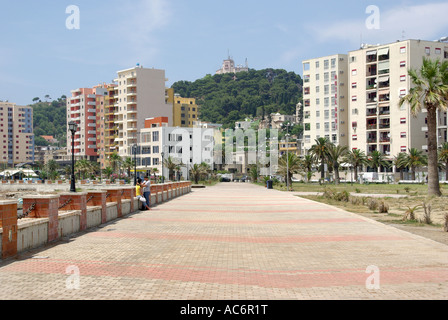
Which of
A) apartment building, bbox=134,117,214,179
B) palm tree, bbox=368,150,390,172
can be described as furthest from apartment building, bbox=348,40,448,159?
apartment building, bbox=134,117,214,179

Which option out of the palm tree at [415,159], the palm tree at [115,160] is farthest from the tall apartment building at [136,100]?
the palm tree at [415,159]

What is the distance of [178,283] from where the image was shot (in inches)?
282

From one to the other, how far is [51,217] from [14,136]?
166070 mm

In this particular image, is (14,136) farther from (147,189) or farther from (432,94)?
(432,94)

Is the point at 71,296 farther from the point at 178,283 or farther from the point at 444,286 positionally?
the point at 444,286

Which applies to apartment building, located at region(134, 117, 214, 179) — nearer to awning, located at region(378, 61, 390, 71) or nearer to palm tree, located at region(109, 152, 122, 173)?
palm tree, located at region(109, 152, 122, 173)

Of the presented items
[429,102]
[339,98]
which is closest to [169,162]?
[339,98]

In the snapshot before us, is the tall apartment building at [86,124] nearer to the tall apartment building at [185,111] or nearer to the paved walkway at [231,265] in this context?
the tall apartment building at [185,111]

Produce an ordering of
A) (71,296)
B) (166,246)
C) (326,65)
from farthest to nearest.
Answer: (326,65) → (166,246) → (71,296)

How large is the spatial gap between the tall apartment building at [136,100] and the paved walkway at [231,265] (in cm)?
9454

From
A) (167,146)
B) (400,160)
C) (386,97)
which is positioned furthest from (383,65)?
(167,146)

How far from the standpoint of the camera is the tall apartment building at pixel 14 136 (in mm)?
157625

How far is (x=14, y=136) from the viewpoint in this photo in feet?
528
